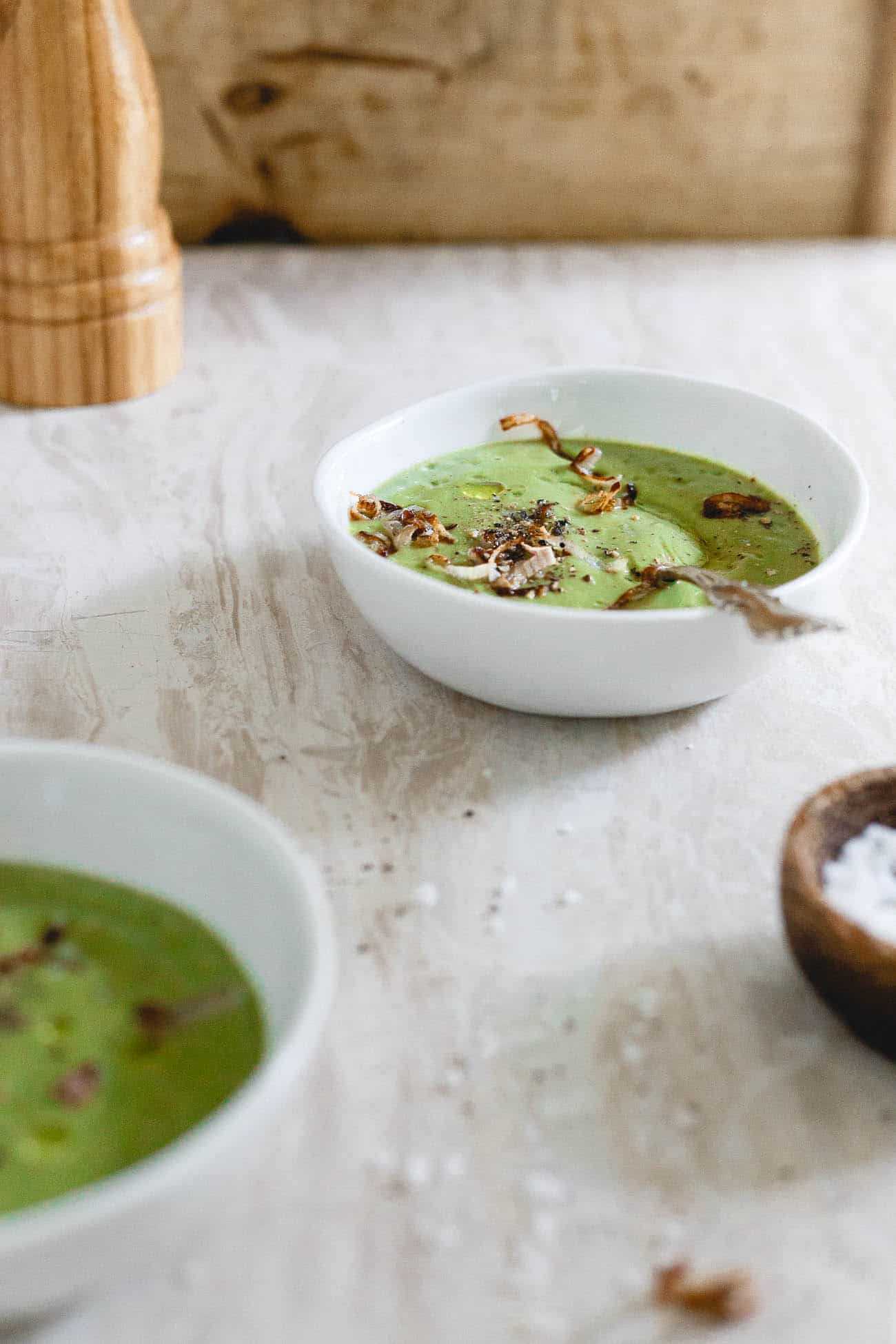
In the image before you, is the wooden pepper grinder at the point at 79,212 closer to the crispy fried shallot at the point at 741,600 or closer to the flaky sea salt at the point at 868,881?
the crispy fried shallot at the point at 741,600

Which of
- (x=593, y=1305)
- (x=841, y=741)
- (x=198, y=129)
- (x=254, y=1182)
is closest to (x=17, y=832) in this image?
(x=254, y=1182)

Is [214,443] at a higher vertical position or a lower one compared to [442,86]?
lower

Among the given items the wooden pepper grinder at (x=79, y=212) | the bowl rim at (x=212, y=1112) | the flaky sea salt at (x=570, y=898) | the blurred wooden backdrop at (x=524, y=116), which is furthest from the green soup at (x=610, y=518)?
the blurred wooden backdrop at (x=524, y=116)

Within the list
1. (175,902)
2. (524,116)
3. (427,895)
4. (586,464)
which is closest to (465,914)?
(427,895)

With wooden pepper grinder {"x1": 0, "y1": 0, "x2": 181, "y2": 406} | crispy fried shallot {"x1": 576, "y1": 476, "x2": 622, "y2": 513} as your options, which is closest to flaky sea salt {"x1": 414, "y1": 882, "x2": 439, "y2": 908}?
crispy fried shallot {"x1": 576, "y1": 476, "x2": 622, "y2": 513}

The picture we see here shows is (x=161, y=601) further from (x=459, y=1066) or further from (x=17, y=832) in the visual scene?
(x=459, y=1066)

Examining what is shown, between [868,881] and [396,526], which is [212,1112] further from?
[396,526]

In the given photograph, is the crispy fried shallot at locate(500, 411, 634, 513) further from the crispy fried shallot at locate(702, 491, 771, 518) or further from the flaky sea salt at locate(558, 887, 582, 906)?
the flaky sea salt at locate(558, 887, 582, 906)
